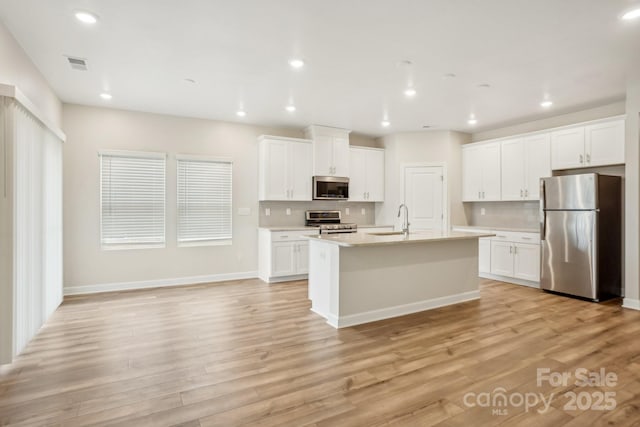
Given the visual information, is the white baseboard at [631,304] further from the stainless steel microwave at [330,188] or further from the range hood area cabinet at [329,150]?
the range hood area cabinet at [329,150]

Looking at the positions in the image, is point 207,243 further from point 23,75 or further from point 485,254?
point 485,254

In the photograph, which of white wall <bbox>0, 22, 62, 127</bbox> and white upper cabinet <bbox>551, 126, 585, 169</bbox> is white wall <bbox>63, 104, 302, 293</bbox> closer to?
white wall <bbox>0, 22, 62, 127</bbox>

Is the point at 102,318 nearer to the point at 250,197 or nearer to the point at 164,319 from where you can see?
the point at 164,319

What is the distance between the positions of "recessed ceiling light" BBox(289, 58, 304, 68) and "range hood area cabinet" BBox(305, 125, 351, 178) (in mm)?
2602

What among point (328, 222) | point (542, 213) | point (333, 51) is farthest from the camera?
point (328, 222)

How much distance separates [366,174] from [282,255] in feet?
8.12

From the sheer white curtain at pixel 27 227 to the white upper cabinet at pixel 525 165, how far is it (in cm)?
659

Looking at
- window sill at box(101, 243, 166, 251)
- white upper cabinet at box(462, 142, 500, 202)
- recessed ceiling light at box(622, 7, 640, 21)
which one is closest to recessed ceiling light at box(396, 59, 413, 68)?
recessed ceiling light at box(622, 7, 640, 21)

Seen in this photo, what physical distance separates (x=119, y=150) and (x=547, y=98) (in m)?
6.13

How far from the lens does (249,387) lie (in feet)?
7.87

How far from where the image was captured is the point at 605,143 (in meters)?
4.81

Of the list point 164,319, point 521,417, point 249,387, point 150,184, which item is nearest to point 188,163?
point 150,184

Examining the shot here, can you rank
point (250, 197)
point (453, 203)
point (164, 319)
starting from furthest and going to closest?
point (453, 203) → point (250, 197) → point (164, 319)

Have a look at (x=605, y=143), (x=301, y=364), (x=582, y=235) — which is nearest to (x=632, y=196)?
(x=582, y=235)
